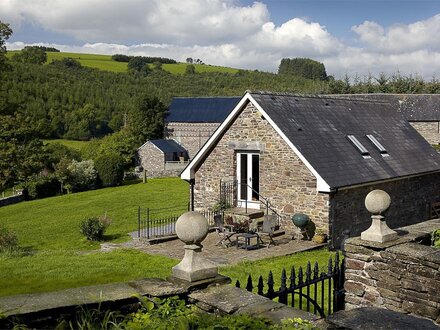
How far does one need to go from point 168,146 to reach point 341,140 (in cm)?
3641

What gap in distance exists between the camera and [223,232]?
57.3 ft

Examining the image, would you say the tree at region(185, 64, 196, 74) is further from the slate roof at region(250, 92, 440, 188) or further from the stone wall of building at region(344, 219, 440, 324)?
the stone wall of building at region(344, 219, 440, 324)

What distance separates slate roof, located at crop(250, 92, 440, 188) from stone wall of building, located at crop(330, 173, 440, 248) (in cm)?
49

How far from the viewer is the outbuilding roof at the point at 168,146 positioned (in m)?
53.3

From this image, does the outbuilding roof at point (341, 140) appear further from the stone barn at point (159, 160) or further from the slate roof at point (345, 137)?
the stone barn at point (159, 160)

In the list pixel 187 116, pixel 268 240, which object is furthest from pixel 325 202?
pixel 187 116

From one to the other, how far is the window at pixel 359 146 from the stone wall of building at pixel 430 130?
2926 cm

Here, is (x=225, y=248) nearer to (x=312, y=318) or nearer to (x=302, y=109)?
(x=302, y=109)

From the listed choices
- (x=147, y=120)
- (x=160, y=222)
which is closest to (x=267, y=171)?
(x=160, y=222)

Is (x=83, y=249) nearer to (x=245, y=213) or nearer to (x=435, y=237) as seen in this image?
(x=245, y=213)

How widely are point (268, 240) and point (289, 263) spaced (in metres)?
2.77

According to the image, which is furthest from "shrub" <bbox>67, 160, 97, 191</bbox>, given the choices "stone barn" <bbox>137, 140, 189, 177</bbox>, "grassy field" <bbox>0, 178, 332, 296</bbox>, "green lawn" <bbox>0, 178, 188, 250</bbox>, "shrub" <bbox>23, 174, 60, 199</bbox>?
"stone barn" <bbox>137, 140, 189, 177</bbox>

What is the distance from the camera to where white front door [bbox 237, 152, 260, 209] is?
19.4 metres

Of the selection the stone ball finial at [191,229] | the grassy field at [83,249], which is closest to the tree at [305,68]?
the grassy field at [83,249]
